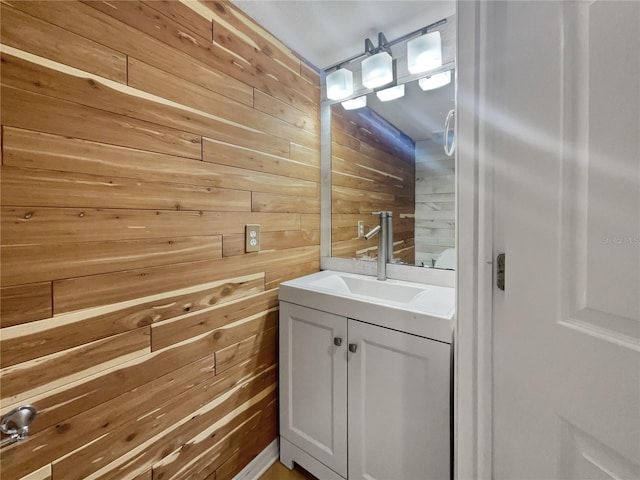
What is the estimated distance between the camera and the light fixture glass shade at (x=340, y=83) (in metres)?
1.59

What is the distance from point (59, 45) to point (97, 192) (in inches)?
15.2

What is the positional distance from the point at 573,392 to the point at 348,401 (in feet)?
2.60

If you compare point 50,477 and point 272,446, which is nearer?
point 50,477

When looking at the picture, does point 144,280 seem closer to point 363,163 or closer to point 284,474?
point 284,474

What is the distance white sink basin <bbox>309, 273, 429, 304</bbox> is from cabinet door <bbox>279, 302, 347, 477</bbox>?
0.59 feet

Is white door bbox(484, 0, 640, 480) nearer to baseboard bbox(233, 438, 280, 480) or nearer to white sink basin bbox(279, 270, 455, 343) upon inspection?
white sink basin bbox(279, 270, 455, 343)

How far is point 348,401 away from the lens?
112cm

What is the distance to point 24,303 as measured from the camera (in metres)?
0.69

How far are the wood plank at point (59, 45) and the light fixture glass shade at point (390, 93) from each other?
121cm

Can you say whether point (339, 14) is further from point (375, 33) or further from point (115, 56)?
point (115, 56)

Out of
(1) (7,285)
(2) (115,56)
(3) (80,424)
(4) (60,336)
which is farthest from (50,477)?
(2) (115,56)

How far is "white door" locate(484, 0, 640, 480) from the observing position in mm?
450

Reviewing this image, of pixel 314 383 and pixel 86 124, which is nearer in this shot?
pixel 86 124

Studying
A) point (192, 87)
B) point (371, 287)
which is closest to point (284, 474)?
point (371, 287)
